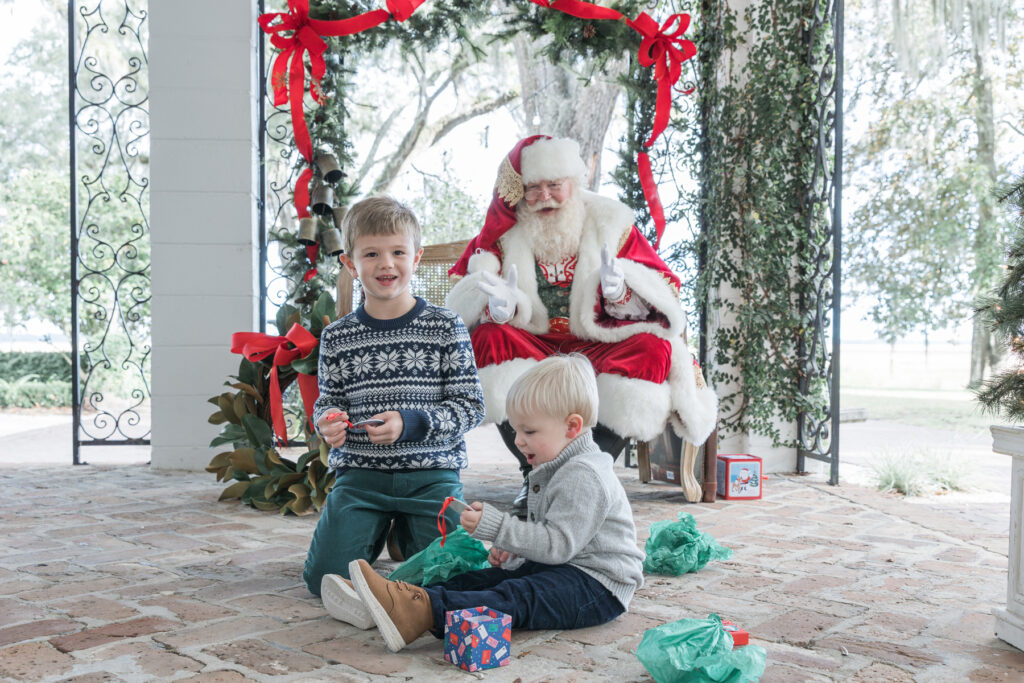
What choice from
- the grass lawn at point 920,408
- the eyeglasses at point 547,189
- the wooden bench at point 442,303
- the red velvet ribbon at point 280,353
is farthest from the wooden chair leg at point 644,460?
the grass lawn at point 920,408

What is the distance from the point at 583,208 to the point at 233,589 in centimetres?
204

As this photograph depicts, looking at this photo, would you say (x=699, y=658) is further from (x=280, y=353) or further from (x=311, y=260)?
(x=311, y=260)

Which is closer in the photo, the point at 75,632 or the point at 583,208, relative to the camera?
the point at 75,632

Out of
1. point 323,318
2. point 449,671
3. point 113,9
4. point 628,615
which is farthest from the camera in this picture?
point 113,9

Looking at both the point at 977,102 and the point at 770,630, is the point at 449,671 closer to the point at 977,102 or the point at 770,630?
the point at 770,630

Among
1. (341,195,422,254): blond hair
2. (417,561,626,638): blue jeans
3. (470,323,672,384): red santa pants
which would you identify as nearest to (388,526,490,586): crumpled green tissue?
(417,561,626,638): blue jeans

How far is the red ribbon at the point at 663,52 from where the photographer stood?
3.82 meters

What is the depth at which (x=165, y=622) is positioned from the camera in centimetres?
192

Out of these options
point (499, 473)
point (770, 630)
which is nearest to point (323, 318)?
point (499, 473)

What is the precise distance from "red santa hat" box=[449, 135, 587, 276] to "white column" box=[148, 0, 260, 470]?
4.58ft

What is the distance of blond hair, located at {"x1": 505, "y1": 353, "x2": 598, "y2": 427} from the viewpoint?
185 centimetres

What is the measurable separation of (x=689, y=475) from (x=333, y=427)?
6.53ft

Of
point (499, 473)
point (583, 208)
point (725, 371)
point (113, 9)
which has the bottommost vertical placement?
point (499, 473)

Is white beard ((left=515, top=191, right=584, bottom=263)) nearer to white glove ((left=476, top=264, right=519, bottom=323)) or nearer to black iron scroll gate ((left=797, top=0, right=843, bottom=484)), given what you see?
white glove ((left=476, top=264, right=519, bottom=323))
